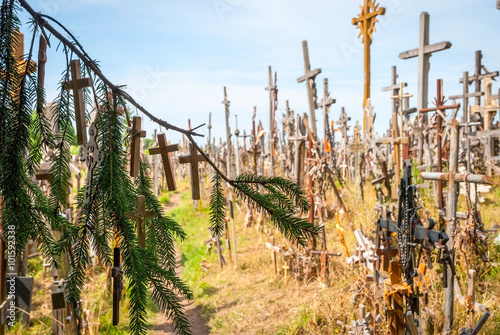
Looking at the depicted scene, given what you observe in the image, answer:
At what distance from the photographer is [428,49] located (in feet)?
20.0

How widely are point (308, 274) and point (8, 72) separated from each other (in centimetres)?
541

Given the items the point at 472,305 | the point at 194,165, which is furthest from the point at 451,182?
the point at 194,165

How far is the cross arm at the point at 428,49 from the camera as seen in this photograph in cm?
591

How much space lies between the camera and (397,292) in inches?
116

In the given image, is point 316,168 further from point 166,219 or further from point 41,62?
point 41,62

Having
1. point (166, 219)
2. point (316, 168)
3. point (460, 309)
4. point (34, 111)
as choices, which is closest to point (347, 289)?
point (460, 309)

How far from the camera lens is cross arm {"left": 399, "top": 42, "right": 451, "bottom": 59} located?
591 centimetres

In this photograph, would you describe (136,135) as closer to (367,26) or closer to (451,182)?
(451,182)

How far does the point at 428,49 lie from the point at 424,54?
0.09m

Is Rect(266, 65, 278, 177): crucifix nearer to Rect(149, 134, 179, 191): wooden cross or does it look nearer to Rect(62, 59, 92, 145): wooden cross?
Rect(149, 134, 179, 191): wooden cross

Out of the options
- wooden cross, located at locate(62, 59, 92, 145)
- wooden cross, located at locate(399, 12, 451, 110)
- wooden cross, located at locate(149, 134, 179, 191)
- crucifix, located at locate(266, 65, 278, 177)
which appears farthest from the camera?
crucifix, located at locate(266, 65, 278, 177)

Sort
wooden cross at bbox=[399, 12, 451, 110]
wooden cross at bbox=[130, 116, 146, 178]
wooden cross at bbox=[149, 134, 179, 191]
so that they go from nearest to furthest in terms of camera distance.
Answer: wooden cross at bbox=[130, 116, 146, 178] → wooden cross at bbox=[149, 134, 179, 191] → wooden cross at bbox=[399, 12, 451, 110]

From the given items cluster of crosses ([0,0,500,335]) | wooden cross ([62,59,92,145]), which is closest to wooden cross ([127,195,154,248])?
cluster of crosses ([0,0,500,335])

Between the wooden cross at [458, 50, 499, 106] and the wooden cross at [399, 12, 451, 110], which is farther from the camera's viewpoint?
the wooden cross at [458, 50, 499, 106]
